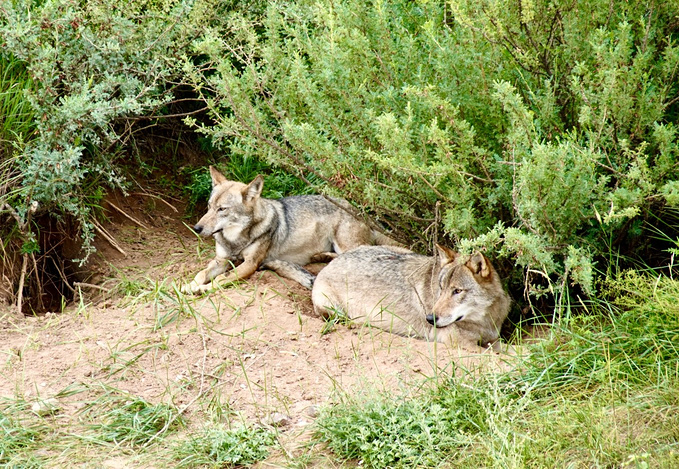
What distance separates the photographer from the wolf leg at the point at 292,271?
6.93 m

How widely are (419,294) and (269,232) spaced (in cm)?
192

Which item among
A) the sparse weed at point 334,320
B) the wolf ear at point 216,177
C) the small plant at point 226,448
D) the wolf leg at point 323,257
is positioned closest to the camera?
the small plant at point 226,448

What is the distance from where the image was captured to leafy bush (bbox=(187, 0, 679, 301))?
4.79 m

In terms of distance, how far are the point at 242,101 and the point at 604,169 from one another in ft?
8.98

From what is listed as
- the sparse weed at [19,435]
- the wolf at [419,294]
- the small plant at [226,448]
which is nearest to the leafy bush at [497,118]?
the wolf at [419,294]

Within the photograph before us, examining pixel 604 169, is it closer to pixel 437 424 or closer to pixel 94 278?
pixel 437 424

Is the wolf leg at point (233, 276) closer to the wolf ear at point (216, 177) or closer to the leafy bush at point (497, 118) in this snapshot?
the wolf ear at point (216, 177)

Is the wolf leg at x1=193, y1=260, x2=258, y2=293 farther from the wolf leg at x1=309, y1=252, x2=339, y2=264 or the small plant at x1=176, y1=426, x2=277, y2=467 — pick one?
the small plant at x1=176, y1=426, x2=277, y2=467

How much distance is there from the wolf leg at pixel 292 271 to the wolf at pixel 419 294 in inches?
10.6

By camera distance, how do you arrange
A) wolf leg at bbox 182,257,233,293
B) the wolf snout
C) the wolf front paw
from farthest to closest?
wolf leg at bbox 182,257,233,293, the wolf front paw, the wolf snout

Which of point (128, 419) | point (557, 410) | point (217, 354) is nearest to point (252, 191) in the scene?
point (217, 354)

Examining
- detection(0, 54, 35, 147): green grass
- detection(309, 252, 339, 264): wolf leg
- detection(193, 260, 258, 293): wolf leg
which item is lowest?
detection(309, 252, 339, 264): wolf leg

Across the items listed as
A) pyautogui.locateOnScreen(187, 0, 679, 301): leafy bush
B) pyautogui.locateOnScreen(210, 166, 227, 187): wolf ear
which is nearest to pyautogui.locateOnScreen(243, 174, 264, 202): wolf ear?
pyautogui.locateOnScreen(210, 166, 227, 187): wolf ear

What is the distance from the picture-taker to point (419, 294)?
609cm
